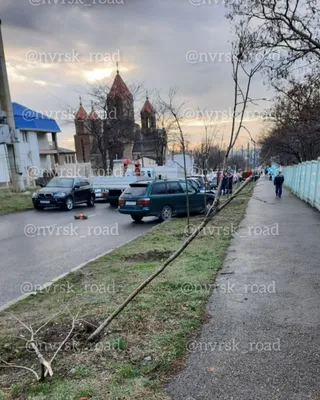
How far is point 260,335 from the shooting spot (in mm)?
3547

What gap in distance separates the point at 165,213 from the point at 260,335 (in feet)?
31.9

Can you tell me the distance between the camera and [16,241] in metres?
9.89

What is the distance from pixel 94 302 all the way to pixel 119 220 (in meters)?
9.33

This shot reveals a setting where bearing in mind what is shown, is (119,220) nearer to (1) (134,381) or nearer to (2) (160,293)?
(2) (160,293)

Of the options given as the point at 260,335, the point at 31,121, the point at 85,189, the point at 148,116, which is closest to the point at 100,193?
the point at 85,189

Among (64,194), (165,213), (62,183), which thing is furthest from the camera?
(62,183)

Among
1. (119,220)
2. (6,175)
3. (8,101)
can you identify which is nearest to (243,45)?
(119,220)

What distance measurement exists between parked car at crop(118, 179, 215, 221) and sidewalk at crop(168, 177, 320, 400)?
6077 mm

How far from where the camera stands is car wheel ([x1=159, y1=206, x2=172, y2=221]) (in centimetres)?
1309

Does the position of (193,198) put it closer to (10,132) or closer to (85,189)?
(85,189)

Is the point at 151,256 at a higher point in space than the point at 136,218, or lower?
higher

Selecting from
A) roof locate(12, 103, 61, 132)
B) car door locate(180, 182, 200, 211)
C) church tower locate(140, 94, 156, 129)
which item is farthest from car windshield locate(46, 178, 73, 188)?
church tower locate(140, 94, 156, 129)

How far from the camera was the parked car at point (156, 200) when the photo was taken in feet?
41.4

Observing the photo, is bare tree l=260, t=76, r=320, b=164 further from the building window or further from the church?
the building window
